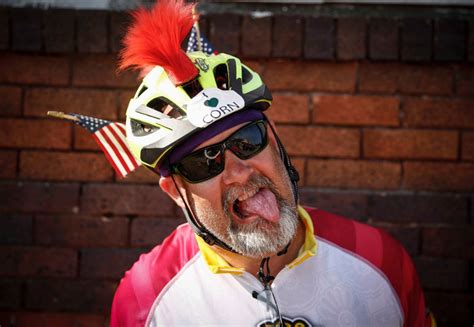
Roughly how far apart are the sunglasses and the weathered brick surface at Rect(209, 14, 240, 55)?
89cm

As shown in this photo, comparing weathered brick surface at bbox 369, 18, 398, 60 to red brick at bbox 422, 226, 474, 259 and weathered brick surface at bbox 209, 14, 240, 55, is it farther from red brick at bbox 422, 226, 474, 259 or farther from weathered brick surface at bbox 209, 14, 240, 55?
red brick at bbox 422, 226, 474, 259

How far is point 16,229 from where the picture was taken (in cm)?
315

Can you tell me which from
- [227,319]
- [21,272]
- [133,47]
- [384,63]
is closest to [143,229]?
[21,272]

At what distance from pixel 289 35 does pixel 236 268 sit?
1280 millimetres

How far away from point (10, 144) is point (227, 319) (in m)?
1.59

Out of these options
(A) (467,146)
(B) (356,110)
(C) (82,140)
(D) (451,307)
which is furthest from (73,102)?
(D) (451,307)

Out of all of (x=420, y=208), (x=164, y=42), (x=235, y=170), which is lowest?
(x=420, y=208)

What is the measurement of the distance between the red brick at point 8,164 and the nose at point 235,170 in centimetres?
147

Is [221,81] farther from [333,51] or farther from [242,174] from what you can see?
[333,51]

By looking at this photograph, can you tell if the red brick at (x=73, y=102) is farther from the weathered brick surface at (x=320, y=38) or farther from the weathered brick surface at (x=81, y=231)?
the weathered brick surface at (x=320, y=38)

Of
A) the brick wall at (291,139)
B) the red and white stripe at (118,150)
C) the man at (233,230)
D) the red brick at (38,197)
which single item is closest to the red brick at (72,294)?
the brick wall at (291,139)

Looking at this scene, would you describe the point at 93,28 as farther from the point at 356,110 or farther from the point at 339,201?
the point at 339,201

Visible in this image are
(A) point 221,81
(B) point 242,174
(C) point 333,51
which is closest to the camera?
(B) point 242,174

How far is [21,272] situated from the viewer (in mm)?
3172
